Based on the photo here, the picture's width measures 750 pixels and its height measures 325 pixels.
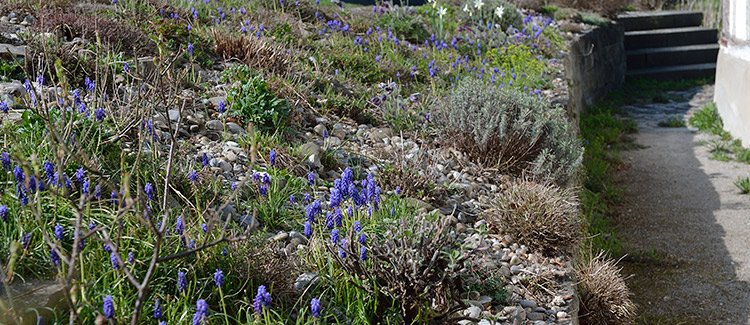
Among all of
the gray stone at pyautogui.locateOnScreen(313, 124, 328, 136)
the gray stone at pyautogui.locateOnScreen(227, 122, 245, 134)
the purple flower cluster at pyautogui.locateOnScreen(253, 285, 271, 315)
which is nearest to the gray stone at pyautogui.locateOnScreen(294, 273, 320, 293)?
the purple flower cluster at pyautogui.locateOnScreen(253, 285, 271, 315)

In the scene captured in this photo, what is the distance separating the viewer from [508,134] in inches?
175

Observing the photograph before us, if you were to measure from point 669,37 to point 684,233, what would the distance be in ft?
28.2

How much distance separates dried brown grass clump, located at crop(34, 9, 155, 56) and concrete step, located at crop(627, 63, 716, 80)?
1015 cm

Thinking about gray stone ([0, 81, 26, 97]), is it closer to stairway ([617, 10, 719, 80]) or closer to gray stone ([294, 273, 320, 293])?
gray stone ([294, 273, 320, 293])

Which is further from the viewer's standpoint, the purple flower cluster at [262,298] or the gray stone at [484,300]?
the gray stone at [484,300]

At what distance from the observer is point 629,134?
8492 mm

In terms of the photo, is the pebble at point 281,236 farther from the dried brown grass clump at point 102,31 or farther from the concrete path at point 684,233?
the concrete path at point 684,233

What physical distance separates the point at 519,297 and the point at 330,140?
1.75m

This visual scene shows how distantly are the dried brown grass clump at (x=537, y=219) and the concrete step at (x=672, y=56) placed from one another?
9988mm

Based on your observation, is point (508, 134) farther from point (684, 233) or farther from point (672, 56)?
point (672, 56)

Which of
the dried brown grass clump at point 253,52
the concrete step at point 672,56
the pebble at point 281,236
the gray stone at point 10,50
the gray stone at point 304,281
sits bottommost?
the concrete step at point 672,56

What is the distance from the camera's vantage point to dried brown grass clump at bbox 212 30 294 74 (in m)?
Answer: 4.97

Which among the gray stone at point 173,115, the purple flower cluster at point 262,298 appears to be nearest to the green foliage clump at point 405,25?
the gray stone at point 173,115

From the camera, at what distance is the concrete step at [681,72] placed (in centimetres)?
1216
